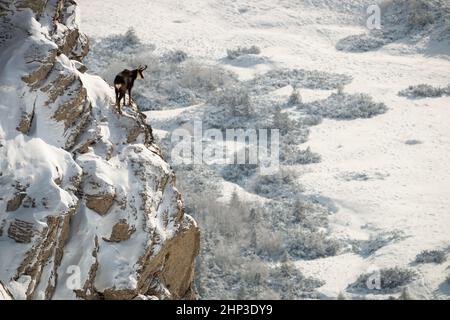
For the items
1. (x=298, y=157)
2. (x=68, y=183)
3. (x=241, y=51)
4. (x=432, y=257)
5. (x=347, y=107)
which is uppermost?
(x=68, y=183)

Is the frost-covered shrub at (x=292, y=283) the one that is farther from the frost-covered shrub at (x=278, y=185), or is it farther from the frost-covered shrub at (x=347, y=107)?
the frost-covered shrub at (x=347, y=107)

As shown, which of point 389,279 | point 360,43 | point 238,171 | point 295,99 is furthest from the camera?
point 360,43

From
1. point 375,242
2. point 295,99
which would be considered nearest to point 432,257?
point 375,242

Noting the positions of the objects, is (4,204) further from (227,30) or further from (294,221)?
(227,30)

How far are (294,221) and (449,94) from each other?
12.9 metres

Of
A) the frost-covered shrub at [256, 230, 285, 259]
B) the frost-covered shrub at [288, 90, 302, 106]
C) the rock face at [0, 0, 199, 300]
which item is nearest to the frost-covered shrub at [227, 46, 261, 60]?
the frost-covered shrub at [288, 90, 302, 106]

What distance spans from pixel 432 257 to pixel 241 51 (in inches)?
795

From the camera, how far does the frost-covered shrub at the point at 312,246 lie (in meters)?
27.8

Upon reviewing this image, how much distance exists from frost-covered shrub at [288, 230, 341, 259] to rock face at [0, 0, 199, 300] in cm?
1259

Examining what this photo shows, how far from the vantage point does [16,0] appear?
14656 mm

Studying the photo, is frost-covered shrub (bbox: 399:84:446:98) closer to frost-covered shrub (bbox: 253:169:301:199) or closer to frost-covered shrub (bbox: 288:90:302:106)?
frost-covered shrub (bbox: 288:90:302:106)

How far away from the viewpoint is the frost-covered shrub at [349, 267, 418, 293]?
25.3m

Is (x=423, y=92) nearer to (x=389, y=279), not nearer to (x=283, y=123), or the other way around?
(x=283, y=123)

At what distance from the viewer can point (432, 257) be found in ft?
85.9
